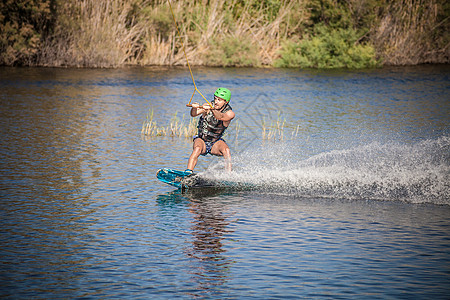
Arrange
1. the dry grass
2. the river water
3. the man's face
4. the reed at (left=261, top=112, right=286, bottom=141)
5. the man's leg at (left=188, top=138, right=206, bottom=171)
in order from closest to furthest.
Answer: the river water
the man's face
the man's leg at (left=188, top=138, right=206, bottom=171)
the reed at (left=261, top=112, right=286, bottom=141)
the dry grass

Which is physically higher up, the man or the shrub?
the shrub

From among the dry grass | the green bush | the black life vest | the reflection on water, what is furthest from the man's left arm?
the dry grass

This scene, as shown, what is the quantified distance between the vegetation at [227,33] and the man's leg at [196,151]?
2398 centimetres

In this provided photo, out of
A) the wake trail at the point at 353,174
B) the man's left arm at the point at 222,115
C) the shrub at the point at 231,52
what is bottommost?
the wake trail at the point at 353,174

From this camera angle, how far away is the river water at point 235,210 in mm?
7023

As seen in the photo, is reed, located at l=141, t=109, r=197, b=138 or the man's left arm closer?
the man's left arm

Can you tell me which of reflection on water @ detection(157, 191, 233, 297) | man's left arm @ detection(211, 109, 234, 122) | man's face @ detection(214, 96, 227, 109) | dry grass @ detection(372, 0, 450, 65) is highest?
dry grass @ detection(372, 0, 450, 65)

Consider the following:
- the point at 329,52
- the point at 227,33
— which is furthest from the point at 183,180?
the point at 329,52

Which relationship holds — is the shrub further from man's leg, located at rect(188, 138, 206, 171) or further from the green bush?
man's leg, located at rect(188, 138, 206, 171)

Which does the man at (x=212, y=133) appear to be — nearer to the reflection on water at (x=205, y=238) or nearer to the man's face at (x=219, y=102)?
the man's face at (x=219, y=102)

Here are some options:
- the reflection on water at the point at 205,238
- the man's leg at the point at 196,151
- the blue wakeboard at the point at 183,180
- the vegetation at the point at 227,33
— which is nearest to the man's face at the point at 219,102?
the man's leg at the point at 196,151

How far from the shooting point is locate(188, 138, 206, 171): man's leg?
1143cm

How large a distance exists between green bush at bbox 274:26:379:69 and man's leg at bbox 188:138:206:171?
28.3 meters

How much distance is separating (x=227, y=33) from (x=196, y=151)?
1112 inches
